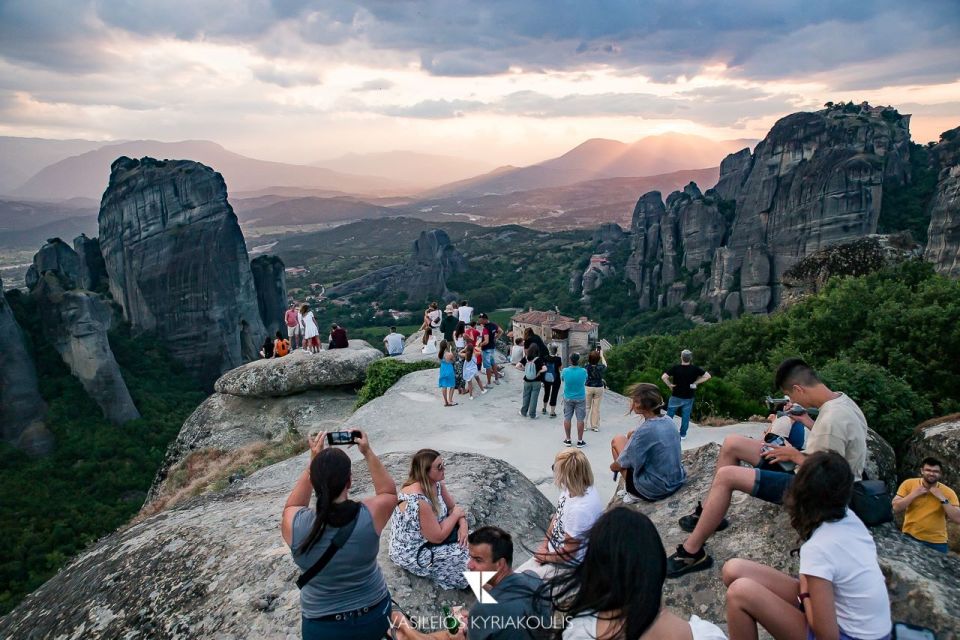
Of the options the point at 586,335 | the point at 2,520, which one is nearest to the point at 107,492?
the point at 2,520

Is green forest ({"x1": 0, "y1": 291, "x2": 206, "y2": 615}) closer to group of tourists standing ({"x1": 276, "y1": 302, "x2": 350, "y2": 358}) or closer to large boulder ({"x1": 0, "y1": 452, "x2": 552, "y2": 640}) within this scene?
group of tourists standing ({"x1": 276, "y1": 302, "x2": 350, "y2": 358})

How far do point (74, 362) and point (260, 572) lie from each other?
143 feet

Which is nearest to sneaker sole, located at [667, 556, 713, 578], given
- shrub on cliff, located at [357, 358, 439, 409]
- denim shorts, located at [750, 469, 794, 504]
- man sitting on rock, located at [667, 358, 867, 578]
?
man sitting on rock, located at [667, 358, 867, 578]

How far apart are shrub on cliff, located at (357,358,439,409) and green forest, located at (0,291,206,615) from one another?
12850 millimetres

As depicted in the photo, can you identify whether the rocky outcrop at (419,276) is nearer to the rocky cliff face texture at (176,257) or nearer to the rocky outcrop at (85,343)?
the rocky cliff face texture at (176,257)

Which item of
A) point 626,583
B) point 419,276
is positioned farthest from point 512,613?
point 419,276

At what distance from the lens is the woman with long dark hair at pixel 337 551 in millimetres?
3693

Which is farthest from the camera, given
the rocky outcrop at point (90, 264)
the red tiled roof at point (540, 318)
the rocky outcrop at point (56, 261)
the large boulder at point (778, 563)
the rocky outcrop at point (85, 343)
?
the red tiled roof at point (540, 318)

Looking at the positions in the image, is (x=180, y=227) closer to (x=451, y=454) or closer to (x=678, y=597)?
(x=451, y=454)

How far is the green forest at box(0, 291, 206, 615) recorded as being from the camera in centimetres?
2228

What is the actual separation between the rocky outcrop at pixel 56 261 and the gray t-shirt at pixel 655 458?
54287 millimetres

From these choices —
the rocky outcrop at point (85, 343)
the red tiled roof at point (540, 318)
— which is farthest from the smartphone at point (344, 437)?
the red tiled roof at point (540, 318)

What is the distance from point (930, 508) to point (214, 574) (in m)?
6.72

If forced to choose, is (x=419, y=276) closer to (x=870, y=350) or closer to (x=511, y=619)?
(x=870, y=350)
